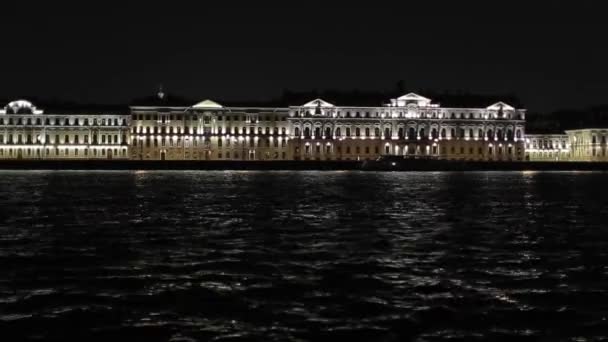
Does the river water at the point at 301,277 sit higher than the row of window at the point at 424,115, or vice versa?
the row of window at the point at 424,115

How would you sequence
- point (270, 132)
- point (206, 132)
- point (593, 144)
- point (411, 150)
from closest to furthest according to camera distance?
1. point (206, 132)
2. point (270, 132)
3. point (411, 150)
4. point (593, 144)

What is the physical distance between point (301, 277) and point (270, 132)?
10590cm

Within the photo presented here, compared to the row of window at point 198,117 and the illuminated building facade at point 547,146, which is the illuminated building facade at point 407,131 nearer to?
the row of window at point 198,117

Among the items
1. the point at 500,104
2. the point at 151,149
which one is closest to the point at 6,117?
the point at 151,149

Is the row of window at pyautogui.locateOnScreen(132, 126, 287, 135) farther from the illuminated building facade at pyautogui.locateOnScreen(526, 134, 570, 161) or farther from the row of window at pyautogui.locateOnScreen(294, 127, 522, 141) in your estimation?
the illuminated building facade at pyautogui.locateOnScreen(526, 134, 570, 161)

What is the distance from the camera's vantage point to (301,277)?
14000 mm

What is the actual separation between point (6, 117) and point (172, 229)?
102 metres

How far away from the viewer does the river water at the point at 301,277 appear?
1045 centimetres

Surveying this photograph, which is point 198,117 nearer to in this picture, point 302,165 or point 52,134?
point 302,165

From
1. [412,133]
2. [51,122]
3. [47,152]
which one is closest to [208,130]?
[51,122]

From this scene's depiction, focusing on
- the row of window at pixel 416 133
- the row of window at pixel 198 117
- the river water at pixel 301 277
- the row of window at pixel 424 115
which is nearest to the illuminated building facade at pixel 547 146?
the row of window at pixel 416 133

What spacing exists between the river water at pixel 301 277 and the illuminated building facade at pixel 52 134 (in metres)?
92.8

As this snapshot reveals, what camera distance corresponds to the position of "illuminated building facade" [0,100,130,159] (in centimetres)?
11694

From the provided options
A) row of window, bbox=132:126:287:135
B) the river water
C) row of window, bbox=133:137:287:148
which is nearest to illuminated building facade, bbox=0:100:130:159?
row of window, bbox=133:137:287:148
